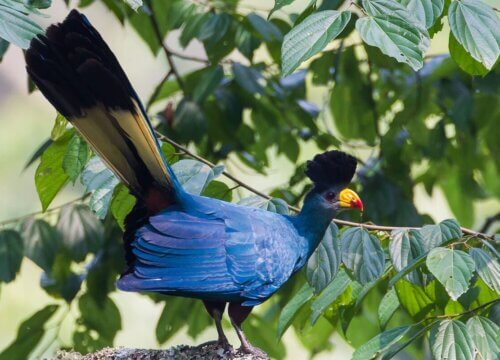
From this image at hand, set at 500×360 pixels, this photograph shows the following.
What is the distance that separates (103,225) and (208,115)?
2.35 feet

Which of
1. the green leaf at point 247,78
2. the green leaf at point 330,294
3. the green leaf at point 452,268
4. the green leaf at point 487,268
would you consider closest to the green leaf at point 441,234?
the green leaf at point 487,268

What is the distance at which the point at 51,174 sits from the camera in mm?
3391

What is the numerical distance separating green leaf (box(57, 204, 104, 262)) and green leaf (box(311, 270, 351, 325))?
4.28 ft

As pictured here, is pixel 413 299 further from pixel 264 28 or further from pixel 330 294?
pixel 264 28

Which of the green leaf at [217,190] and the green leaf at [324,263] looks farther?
the green leaf at [217,190]

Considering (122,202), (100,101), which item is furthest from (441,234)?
(100,101)

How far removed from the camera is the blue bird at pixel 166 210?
3107 millimetres

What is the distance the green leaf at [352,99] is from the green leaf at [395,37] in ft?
7.11

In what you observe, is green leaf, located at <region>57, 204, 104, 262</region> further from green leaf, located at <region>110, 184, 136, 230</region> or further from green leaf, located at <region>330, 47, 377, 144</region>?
green leaf, located at <region>330, 47, 377, 144</region>

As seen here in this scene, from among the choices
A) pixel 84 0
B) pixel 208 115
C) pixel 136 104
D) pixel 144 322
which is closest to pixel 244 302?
pixel 136 104

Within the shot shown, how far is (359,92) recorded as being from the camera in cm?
503

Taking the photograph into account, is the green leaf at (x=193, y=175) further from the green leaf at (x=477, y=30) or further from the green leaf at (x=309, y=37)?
the green leaf at (x=477, y=30)

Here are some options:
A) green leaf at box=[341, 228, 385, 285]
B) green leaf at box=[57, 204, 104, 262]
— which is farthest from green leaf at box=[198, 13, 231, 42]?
green leaf at box=[341, 228, 385, 285]

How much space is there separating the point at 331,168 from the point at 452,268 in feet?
2.43
